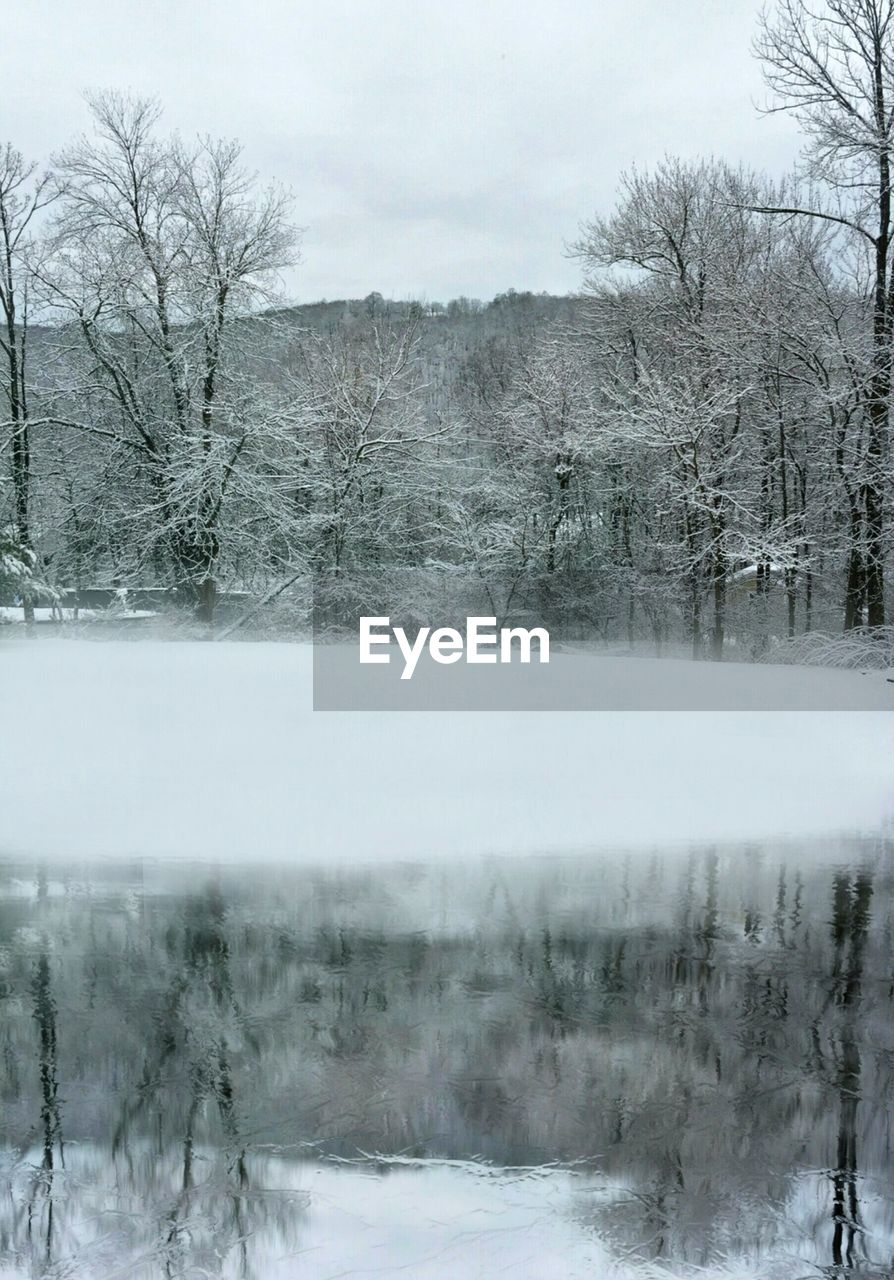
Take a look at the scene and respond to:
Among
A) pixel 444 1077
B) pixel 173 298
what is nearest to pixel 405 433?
pixel 173 298

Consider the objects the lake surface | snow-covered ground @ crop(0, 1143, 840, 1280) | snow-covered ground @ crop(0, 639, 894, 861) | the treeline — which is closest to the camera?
snow-covered ground @ crop(0, 1143, 840, 1280)

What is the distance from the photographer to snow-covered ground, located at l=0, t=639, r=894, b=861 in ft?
23.8

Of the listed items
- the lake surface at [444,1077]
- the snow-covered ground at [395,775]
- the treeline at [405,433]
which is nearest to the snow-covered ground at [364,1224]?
the lake surface at [444,1077]

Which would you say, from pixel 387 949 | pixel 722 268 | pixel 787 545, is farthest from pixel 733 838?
pixel 722 268

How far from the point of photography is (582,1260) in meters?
3.06

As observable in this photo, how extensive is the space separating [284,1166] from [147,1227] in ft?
1.47

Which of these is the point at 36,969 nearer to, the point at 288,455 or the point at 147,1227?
the point at 147,1227

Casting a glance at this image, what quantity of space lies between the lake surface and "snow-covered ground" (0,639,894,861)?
0.93 meters

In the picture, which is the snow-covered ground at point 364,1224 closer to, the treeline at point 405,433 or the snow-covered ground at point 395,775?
the snow-covered ground at point 395,775

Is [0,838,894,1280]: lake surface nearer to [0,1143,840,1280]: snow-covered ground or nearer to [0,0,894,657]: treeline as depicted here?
[0,1143,840,1280]: snow-covered ground

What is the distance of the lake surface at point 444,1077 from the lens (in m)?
3.16

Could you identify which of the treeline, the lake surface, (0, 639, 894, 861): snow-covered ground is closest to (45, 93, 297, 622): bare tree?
the treeline

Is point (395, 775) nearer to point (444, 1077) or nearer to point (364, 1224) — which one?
point (444, 1077)

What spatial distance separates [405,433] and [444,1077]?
24274 mm
